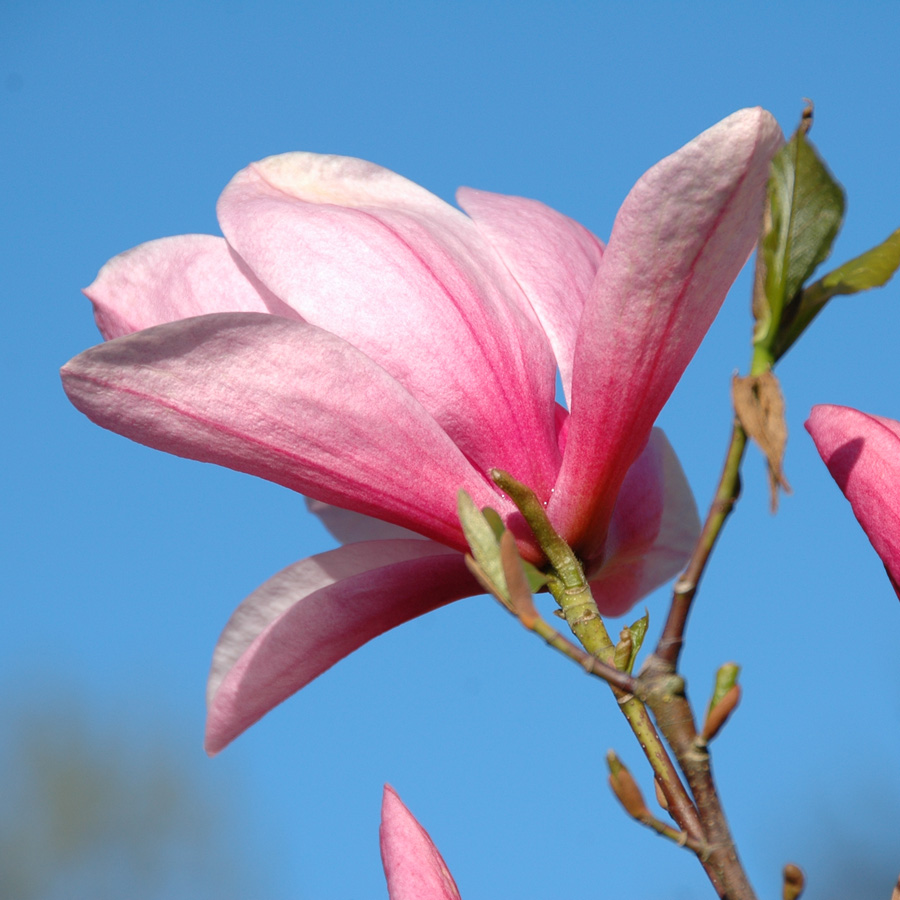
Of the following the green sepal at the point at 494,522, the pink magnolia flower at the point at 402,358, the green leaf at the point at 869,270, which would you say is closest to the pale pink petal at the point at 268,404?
the pink magnolia flower at the point at 402,358

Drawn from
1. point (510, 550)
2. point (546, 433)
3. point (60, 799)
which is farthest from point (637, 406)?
point (60, 799)

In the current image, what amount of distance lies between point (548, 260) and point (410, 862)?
36 cm

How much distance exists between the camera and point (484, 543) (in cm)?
46

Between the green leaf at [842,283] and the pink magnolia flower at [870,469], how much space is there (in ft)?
0.38

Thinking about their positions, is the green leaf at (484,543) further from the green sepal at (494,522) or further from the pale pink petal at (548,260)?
the pale pink petal at (548,260)

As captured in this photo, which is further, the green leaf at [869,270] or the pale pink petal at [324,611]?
the pale pink petal at [324,611]

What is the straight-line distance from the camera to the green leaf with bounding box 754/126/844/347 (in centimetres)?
43

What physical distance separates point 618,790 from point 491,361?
0.27m

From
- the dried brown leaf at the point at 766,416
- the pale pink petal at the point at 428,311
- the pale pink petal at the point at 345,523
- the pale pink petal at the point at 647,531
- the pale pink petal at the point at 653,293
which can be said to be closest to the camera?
the dried brown leaf at the point at 766,416

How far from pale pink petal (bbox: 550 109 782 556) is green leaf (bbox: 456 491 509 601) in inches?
5.5

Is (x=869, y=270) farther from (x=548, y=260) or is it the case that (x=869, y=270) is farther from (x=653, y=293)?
(x=548, y=260)

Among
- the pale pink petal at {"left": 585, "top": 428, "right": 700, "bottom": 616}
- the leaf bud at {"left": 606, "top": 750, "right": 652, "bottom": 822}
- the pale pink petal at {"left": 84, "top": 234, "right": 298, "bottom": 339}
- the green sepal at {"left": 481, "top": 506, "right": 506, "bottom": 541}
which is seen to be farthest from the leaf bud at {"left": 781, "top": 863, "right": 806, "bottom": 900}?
the pale pink petal at {"left": 84, "top": 234, "right": 298, "bottom": 339}

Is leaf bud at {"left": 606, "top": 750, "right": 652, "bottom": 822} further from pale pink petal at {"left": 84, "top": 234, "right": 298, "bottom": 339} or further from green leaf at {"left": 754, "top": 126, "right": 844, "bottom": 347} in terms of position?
pale pink petal at {"left": 84, "top": 234, "right": 298, "bottom": 339}

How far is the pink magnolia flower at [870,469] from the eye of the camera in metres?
0.53
